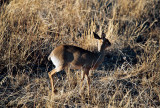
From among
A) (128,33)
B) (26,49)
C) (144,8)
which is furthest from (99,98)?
(144,8)

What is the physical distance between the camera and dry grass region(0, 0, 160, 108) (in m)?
3.49

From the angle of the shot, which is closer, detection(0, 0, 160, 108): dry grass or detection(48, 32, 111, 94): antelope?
detection(48, 32, 111, 94): antelope

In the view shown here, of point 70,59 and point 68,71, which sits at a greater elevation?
point 70,59

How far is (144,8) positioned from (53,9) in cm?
263

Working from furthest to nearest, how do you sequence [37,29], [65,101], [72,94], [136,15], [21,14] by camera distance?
[136,15] → [21,14] → [37,29] → [72,94] → [65,101]

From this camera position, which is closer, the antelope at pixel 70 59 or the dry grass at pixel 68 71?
the antelope at pixel 70 59

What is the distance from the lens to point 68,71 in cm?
353

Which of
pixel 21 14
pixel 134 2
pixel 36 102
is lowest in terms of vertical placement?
pixel 36 102

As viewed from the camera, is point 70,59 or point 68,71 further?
point 68,71

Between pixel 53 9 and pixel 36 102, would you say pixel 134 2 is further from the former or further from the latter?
pixel 36 102

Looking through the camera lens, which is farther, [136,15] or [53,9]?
[136,15]

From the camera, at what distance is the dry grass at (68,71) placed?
349 centimetres

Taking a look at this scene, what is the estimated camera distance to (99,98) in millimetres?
3555

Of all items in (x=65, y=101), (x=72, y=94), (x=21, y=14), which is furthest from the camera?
(x=21, y=14)
